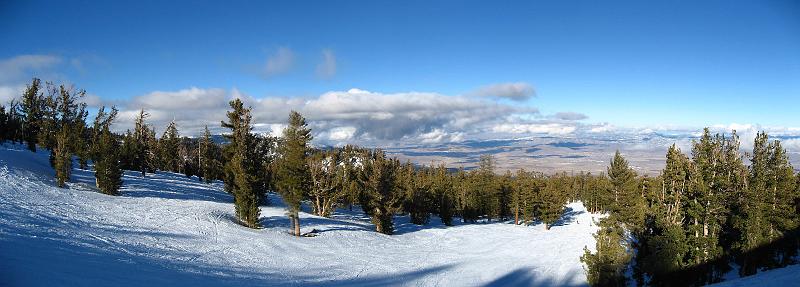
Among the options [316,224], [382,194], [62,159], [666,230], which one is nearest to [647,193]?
[666,230]

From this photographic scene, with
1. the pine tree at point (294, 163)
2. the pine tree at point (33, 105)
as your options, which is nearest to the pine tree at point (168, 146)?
the pine tree at point (33, 105)

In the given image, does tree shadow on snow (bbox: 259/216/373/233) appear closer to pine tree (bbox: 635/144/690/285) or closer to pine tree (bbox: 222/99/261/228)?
pine tree (bbox: 222/99/261/228)

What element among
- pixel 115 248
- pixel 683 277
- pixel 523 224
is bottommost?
pixel 523 224

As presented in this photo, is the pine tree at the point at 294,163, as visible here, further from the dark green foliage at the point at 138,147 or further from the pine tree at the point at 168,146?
the pine tree at the point at 168,146

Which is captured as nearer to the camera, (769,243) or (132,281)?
(132,281)

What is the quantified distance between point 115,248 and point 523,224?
66.7 meters

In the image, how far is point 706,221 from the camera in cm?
3195

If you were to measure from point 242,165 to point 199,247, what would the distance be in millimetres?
8913

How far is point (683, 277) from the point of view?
31.3 metres

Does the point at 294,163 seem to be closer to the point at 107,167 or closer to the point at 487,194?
the point at 107,167

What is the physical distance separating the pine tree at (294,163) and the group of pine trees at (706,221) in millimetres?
25256

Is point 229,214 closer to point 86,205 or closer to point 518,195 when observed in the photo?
point 86,205

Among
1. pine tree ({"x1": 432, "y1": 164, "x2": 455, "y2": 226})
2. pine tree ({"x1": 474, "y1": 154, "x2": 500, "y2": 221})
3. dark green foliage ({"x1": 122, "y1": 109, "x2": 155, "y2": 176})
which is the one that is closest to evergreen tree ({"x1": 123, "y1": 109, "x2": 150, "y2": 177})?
dark green foliage ({"x1": 122, "y1": 109, "x2": 155, "y2": 176})

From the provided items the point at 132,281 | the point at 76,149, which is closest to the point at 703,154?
the point at 132,281
